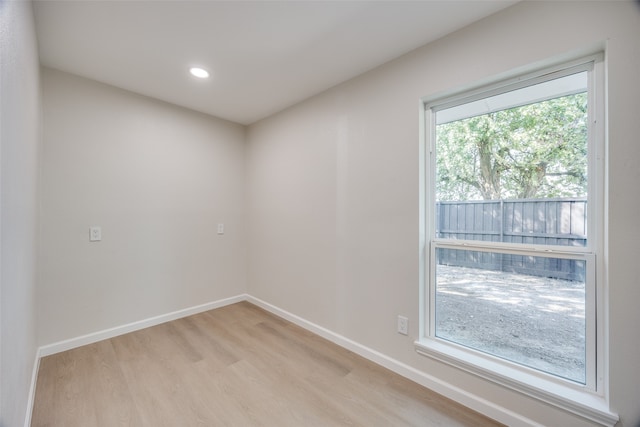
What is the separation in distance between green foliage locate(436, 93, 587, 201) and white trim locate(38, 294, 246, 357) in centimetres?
282

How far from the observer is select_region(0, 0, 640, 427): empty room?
4.20ft

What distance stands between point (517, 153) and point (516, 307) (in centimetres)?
95

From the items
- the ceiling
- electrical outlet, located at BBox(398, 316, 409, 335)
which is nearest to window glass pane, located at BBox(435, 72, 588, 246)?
the ceiling

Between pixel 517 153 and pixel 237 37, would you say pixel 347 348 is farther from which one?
pixel 237 37

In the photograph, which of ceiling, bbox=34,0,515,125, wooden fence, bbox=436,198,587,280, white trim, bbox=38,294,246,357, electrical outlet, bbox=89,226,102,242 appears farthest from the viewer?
electrical outlet, bbox=89,226,102,242

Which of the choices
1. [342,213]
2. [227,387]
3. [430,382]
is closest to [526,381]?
[430,382]

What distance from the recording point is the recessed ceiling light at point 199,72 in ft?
7.08

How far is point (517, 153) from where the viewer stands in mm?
1599

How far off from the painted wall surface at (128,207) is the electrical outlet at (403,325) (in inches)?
88.3

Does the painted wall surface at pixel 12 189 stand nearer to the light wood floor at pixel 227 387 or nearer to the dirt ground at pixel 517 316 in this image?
the light wood floor at pixel 227 387

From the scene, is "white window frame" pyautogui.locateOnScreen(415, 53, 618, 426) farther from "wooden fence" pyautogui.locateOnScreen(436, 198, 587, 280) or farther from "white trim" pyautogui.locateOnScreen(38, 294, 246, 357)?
"white trim" pyautogui.locateOnScreen(38, 294, 246, 357)

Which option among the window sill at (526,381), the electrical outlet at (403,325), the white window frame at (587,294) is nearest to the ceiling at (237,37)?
the white window frame at (587,294)

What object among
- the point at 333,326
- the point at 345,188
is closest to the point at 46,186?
the point at 345,188

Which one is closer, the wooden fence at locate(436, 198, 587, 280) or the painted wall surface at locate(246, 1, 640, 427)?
the painted wall surface at locate(246, 1, 640, 427)
